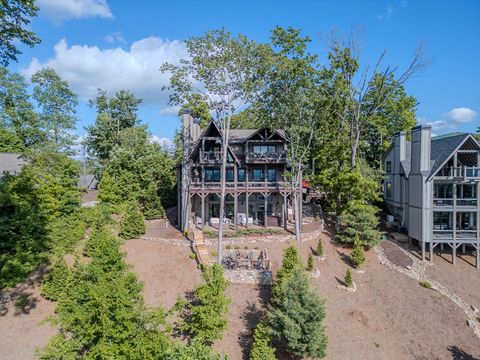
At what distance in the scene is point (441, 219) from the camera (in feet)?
81.8

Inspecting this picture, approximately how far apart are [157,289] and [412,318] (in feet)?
51.2

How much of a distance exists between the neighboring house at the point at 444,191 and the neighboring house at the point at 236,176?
10873mm

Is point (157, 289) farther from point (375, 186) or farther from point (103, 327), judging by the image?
point (375, 186)

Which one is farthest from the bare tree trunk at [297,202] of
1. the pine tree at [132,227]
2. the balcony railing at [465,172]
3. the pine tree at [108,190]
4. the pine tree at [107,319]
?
the pine tree at [108,190]

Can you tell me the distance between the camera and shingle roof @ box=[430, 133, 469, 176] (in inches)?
894

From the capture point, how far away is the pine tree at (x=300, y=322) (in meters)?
12.8

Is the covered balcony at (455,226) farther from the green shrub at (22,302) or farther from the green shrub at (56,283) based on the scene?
the green shrub at (22,302)

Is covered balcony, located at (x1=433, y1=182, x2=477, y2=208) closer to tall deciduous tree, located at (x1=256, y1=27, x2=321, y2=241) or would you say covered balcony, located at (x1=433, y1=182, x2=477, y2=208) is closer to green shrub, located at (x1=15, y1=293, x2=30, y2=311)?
tall deciduous tree, located at (x1=256, y1=27, x2=321, y2=241)

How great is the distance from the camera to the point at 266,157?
2698 cm

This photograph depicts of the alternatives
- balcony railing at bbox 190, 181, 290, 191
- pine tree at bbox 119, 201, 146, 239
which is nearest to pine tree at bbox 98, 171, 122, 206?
pine tree at bbox 119, 201, 146, 239

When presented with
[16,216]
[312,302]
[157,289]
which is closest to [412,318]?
[312,302]

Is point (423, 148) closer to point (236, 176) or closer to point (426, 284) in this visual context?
point (426, 284)

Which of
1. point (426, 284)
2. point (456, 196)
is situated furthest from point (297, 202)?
point (456, 196)

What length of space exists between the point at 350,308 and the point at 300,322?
612cm
